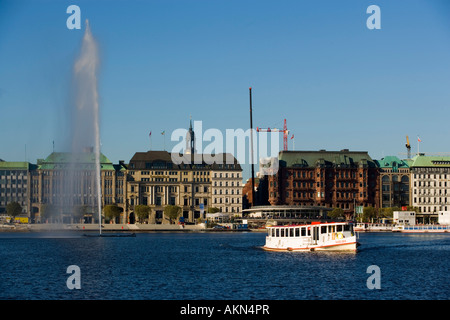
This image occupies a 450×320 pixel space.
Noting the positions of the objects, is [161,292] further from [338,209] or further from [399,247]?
[338,209]

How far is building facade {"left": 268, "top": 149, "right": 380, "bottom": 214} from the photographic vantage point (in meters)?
192

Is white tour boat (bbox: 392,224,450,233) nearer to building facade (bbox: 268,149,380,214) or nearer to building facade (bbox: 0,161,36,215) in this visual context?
building facade (bbox: 268,149,380,214)

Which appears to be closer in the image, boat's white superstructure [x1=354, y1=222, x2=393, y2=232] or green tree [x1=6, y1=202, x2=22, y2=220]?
boat's white superstructure [x1=354, y1=222, x2=393, y2=232]

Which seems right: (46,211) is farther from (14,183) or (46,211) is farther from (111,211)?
(14,183)

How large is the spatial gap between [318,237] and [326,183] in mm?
112334

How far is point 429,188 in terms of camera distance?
198 metres

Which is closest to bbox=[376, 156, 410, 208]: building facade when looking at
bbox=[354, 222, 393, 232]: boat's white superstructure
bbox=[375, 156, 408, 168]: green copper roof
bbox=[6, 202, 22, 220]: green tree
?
bbox=[375, 156, 408, 168]: green copper roof

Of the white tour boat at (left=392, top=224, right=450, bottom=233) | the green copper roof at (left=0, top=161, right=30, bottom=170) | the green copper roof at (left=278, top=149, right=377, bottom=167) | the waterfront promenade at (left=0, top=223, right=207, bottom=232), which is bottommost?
the white tour boat at (left=392, top=224, right=450, bottom=233)

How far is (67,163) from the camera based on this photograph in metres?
97.1

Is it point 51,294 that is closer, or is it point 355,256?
point 51,294

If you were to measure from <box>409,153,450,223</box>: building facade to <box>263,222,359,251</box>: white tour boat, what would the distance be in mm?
118649

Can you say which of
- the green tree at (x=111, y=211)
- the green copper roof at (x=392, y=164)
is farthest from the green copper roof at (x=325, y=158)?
the green tree at (x=111, y=211)
